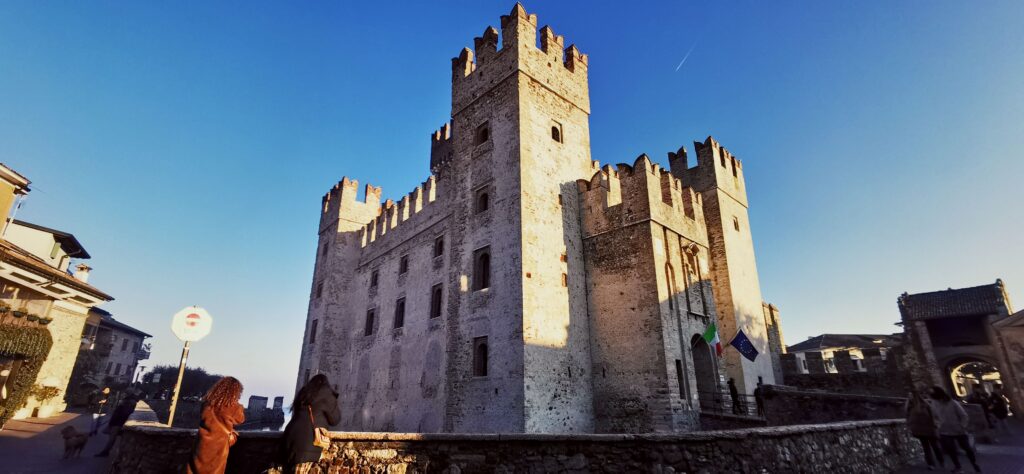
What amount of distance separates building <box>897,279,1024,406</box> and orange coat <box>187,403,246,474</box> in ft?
87.7

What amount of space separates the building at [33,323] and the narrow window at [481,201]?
13.4 metres

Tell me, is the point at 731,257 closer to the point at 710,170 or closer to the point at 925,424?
the point at 710,170

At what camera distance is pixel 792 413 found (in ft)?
43.6

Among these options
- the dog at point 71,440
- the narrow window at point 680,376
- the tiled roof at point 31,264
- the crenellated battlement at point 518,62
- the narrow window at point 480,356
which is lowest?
the dog at point 71,440

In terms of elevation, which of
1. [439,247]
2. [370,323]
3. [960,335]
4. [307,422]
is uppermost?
[439,247]

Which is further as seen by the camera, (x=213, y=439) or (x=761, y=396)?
(x=761, y=396)

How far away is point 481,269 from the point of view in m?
15.9

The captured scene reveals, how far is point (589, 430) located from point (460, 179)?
9.97 m

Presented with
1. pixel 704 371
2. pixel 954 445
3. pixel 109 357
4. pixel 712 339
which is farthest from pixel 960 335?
pixel 109 357

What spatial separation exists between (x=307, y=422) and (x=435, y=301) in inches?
534

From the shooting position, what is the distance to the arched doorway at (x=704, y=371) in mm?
15117

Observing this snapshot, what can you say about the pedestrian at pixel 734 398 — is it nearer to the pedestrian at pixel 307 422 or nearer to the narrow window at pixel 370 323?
the pedestrian at pixel 307 422

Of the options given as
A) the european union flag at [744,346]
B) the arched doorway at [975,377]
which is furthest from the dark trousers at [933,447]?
the arched doorway at [975,377]

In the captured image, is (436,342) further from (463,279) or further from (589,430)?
(589,430)
